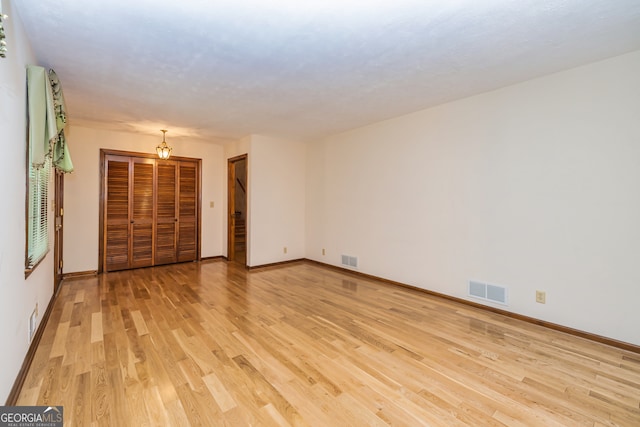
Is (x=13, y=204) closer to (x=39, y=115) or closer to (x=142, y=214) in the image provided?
(x=39, y=115)

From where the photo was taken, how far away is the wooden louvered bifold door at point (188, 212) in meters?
5.81

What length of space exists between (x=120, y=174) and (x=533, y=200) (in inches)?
244

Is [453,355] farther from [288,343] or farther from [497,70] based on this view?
[497,70]

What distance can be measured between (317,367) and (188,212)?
15.4 ft

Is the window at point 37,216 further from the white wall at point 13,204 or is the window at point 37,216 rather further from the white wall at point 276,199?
the white wall at point 276,199

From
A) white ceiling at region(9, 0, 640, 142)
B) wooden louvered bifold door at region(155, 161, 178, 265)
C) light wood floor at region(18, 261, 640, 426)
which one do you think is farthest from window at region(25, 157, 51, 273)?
wooden louvered bifold door at region(155, 161, 178, 265)

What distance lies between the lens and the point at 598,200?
2.68 meters

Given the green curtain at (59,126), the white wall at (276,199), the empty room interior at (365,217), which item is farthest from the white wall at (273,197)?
the green curtain at (59,126)

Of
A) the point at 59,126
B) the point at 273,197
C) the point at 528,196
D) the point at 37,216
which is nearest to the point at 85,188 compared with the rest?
the point at 37,216

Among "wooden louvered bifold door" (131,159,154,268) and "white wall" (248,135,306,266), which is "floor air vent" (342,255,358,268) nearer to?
"white wall" (248,135,306,266)

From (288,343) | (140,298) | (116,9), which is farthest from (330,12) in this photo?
(140,298)

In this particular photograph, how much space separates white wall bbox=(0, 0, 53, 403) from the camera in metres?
1.69

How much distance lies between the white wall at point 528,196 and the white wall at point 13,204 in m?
4.00

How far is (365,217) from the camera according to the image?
4898 mm
